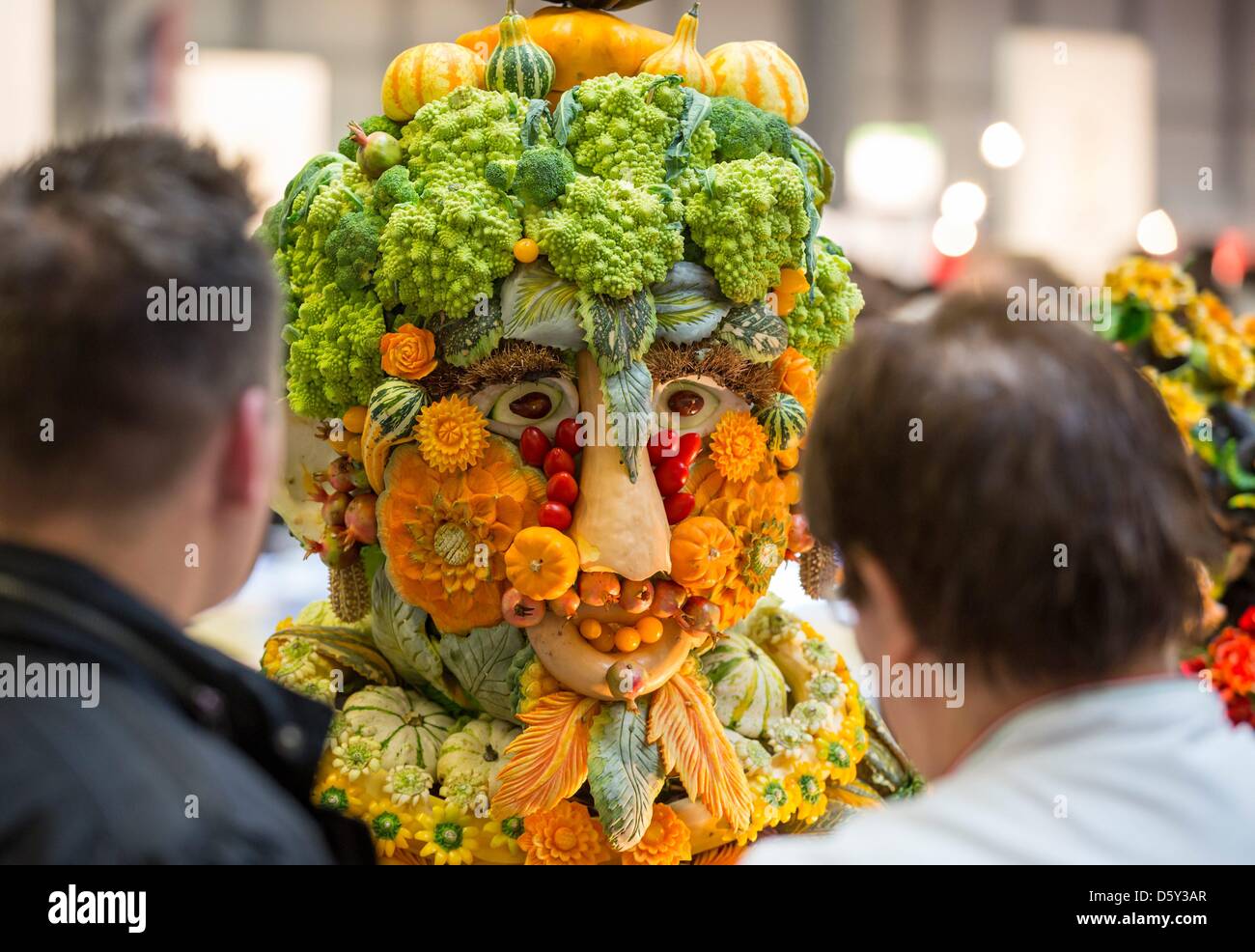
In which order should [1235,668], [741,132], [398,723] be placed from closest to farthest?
[741,132], [398,723], [1235,668]

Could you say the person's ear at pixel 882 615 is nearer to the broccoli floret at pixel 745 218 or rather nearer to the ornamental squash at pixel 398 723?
the broccoli floret at pixel 745 218

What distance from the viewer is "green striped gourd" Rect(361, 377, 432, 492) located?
A: 1860 mm

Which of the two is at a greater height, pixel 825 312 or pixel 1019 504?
pixel 825 312

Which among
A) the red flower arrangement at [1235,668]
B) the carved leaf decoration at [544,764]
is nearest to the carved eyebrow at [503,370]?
the carved leaf decoration at [544,764]

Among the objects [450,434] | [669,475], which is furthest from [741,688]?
[450,434]

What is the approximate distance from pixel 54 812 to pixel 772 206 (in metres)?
1.24

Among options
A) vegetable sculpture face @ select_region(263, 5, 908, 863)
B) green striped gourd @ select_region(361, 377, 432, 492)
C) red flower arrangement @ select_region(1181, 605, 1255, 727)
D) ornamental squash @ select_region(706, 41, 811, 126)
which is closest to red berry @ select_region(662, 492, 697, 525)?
vegetable sculpture face @ select_region(263, 5, 908, 863)

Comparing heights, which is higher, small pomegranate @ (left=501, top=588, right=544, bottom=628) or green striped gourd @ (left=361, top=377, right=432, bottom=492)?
green striped gourd @ (left=361, top=377, right=432, bottom=492)

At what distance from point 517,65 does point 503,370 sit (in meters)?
0.44

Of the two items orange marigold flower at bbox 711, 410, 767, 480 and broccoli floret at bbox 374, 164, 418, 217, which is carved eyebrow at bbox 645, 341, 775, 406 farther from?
broccoli floret at bbox 374, 164, 418, 217

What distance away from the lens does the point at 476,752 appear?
1.98 metres

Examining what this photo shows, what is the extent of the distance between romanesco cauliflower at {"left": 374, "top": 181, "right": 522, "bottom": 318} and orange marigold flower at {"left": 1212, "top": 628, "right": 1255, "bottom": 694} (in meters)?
1.67

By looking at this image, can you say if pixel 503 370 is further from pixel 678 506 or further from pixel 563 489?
pixel 678 506

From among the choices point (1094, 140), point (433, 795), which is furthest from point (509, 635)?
point (1094, 140)
